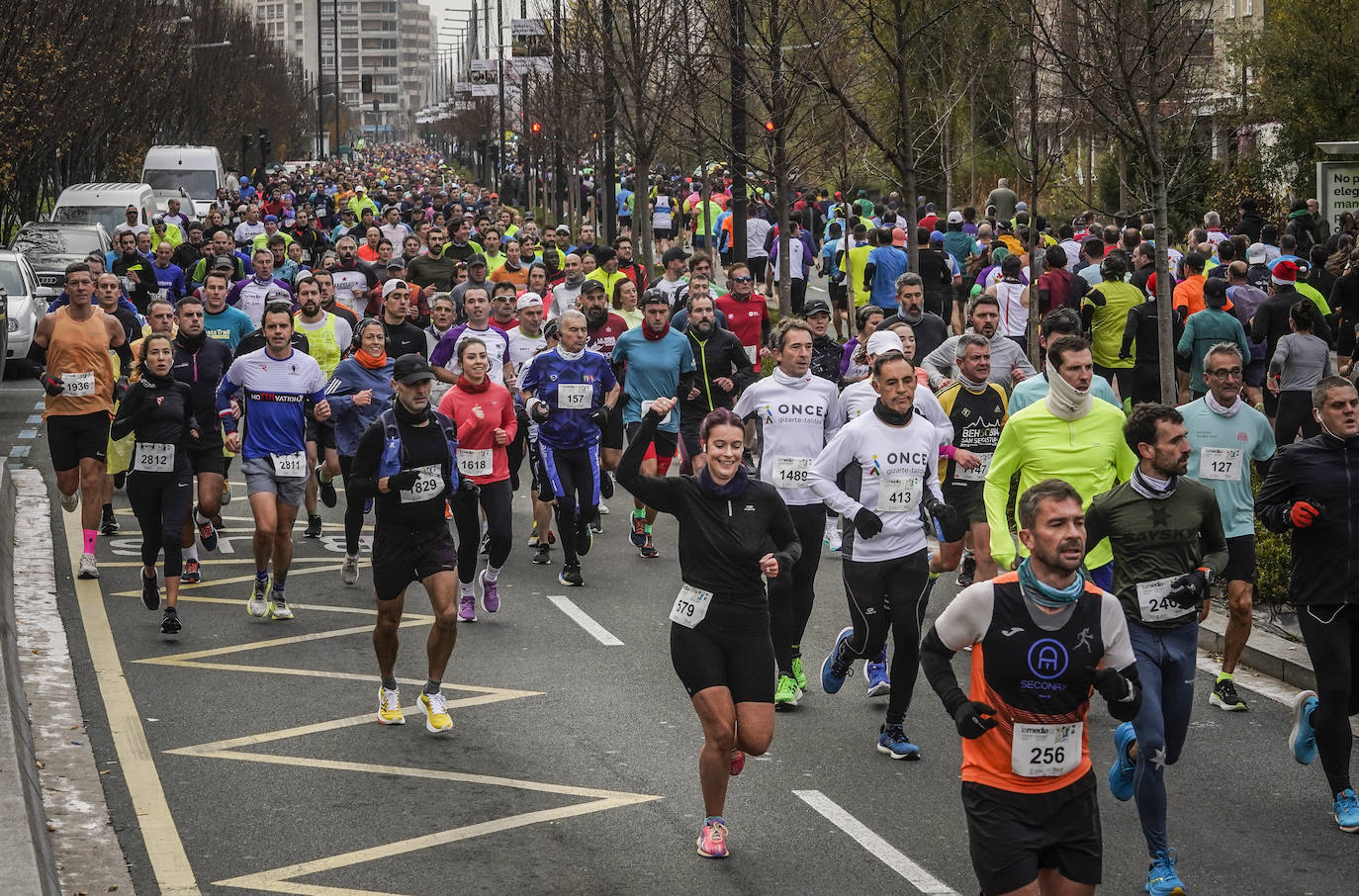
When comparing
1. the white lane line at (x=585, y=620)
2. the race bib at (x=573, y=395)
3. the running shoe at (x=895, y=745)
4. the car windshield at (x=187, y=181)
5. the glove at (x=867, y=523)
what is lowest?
the running shoe at (x=895, y=745)

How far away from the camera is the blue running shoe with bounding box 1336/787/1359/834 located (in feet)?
25.3

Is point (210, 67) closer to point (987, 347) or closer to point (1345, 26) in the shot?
point (1345, 26)

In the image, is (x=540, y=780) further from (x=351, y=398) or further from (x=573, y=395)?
(x=573, y=395)

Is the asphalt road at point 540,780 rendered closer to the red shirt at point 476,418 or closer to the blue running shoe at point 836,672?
the blue running shoe at point 836,672

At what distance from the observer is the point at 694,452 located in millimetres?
13516

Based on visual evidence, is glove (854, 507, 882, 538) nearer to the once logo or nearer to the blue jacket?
the once logo

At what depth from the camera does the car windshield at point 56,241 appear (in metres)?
29.9

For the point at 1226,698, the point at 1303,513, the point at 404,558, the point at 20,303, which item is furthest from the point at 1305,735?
the point at 20,303

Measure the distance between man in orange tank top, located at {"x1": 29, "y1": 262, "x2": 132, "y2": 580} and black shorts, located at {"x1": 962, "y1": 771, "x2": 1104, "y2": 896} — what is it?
8.73 m

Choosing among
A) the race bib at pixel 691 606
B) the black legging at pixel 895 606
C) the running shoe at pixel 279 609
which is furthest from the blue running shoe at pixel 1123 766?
the running shoe at pixel 279 609

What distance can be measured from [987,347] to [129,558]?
6.63 m

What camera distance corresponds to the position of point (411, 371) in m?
9.54

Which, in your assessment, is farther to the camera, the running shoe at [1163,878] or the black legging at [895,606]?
the black legging at [895,606]

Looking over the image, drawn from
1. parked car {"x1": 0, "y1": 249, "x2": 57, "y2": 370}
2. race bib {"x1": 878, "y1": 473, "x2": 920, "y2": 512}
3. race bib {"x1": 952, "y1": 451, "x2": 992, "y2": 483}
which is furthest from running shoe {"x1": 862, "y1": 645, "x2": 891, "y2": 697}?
parked car {"x1": 0, "y1": 249, "x2": 57, "y2": 370}
